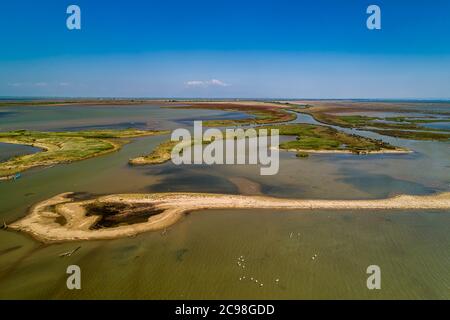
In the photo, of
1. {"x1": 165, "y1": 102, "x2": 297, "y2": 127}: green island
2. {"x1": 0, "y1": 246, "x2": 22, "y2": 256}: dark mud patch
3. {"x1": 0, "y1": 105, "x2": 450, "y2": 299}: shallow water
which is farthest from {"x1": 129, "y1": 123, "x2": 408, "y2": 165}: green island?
{"x1": 165, "y1": 102, "x2": 297, "y2": 127}: green island

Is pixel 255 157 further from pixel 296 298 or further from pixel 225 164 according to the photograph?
pixel 296 298

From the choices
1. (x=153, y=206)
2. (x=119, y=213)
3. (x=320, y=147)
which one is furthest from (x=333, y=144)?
(x=119, y=213)

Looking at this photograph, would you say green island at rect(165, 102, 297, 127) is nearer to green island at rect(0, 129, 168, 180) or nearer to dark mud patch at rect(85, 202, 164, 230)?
green island at rect(0, 129, 168, 180)

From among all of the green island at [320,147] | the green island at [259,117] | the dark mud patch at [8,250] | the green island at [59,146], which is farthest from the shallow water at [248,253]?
the green island at [259,117]

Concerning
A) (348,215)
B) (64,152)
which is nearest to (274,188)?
(348,215)

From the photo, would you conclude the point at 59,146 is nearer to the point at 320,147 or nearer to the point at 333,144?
the point at 320,147

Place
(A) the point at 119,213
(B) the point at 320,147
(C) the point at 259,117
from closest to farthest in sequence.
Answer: (A) the point at 119,213 < (B) the point at 320,147 < (C) the point at 259,117

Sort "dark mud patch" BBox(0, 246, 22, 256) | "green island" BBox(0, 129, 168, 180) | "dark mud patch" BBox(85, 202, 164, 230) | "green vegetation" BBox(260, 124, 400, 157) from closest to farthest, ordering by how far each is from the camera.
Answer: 1. "dark mud patch" BBox(0, 246, 22, 256)
2. "dark mud patch" BBox(85, 202, 164, 230)
3. "green island" BBox(0, 129, 168, 180)
4. "green vegetation" BBox(260, 124, 400, 157)
